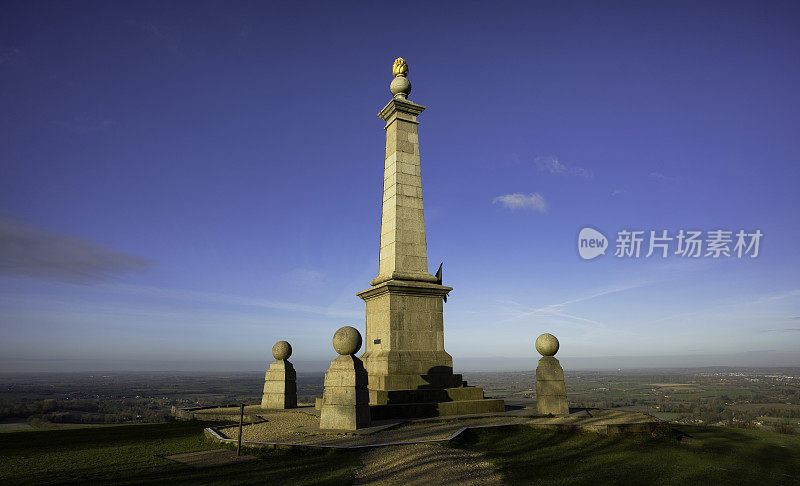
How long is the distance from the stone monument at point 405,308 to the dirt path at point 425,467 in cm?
441

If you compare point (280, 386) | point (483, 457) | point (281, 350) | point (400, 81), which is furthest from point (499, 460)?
point (400, 81)

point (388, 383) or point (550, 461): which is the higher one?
point (388, 383)

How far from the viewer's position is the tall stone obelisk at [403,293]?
1416 cm

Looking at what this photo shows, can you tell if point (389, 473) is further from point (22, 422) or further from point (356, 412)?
point (22, 422)

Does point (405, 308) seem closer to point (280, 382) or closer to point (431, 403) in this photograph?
point (431, 403)

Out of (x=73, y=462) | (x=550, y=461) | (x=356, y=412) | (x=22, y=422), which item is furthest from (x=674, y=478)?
(x=22, y=422)

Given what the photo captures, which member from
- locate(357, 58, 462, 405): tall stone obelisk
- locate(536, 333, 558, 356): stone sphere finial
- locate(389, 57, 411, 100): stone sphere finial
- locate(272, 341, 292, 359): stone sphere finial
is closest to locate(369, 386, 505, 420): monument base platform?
locate(357, 58, 462, 405): tall stone obelisk

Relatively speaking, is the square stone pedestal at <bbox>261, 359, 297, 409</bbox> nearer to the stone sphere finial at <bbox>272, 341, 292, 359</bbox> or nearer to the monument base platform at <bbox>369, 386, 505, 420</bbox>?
the stone sphere finial at <bbox>272, 341, 292, 359</bbox>

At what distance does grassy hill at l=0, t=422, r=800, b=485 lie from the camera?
6758mm

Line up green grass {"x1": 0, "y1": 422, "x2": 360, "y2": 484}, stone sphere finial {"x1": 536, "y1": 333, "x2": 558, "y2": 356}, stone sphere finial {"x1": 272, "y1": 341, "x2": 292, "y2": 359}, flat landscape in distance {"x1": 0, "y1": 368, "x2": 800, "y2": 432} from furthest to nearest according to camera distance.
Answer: stone sphere finial {"x1": 272, "y1": 341, "x2": 292, "y2": 359}
flat landscape in distance {"x1": 0, "y1": 368, "x2": 800, "y2": 432}
stone sphere finial {"x1": 536, "y1": 333, "x2": 558, "y2": 356}
green grass {"x1": 0, "y1": 422, "x2": 360, "y2": 484}

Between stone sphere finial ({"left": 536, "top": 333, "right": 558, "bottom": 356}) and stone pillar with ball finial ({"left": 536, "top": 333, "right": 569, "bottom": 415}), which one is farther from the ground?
stone sphere finial ({"left": 536, "top": 333, "right": 558, "bottom": 356})

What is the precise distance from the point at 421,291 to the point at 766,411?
1240 inches

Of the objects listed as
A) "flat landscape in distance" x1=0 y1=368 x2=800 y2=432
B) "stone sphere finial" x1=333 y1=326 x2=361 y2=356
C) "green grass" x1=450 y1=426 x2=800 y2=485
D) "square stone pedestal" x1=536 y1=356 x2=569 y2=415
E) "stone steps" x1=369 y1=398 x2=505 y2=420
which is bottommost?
"flat landscape in distance" x1=0 y1=368 x2=800 y2=432

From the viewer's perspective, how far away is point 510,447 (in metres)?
8.90
